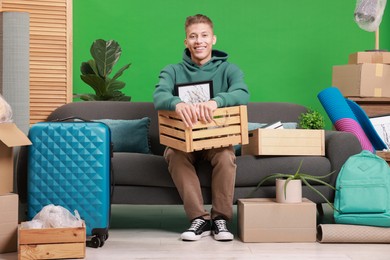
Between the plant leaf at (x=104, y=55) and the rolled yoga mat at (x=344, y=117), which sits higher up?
the plant leaf at (x=104, y=55)

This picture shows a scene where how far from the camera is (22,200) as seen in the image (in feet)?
11.0

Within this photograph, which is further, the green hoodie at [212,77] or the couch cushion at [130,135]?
the couch cushion at [130,135]

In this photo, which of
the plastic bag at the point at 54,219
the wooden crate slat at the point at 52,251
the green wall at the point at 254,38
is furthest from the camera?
the green wall at the point at 254,38

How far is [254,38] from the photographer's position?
531 cm

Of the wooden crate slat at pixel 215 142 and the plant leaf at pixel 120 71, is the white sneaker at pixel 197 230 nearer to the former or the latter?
the wooden crate slat at pixel 215 142

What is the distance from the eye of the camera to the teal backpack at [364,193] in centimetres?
329

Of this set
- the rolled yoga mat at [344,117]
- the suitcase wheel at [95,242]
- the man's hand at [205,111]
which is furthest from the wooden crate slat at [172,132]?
the rolled yoga mat at [344,117]

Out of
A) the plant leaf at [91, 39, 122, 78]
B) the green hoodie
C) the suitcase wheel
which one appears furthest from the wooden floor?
the plant leaf at [91, 39, 122, 78]

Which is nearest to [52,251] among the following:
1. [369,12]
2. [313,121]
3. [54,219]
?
[54,219]

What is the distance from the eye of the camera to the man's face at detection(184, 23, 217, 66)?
3542 mm

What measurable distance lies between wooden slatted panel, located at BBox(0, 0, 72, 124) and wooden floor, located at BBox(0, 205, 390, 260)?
1494 millimetres

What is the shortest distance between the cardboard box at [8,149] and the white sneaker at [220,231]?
0.98 meters

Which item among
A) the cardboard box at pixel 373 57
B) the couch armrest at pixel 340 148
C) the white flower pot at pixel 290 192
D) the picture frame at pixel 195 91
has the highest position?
the cardboard box at pixel 373 57

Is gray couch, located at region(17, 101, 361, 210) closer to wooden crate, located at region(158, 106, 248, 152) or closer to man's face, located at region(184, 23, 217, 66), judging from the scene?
wooden crate, located at region(158, 106, 248, 152)
